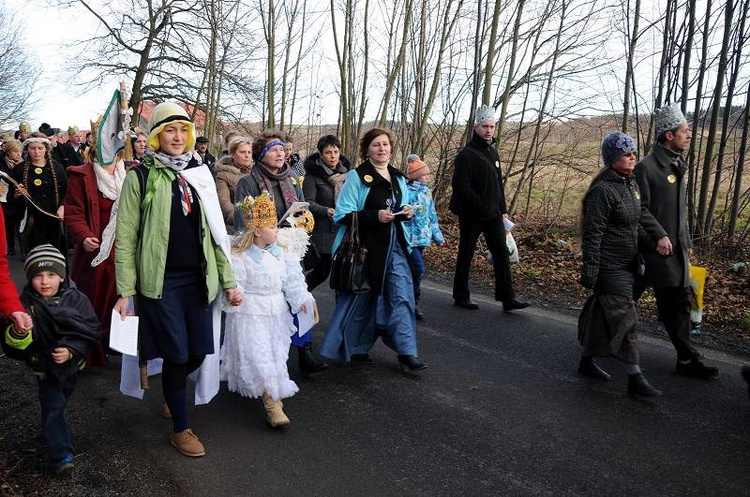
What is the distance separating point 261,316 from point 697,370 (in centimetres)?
353

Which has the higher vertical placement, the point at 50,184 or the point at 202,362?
the point at 50,184

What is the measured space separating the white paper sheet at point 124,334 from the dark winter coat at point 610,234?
324cm

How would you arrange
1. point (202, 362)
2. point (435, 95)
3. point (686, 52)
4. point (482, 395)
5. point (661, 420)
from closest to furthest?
point (202, 362) < point (661, 420) < point (482, 395) < point (686, 52) < point (435, 95)

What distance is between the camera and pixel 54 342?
136 inches

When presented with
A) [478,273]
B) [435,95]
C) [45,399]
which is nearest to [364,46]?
[435,95]

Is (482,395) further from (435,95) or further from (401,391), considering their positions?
(435,95)

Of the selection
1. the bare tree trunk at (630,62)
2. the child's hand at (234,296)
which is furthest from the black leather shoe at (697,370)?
the bare tree trunk at (630,62)

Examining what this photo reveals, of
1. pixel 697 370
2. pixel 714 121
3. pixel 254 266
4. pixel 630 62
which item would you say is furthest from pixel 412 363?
pixel 630 62

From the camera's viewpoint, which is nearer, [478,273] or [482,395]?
[482,395]

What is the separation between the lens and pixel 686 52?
8930mm

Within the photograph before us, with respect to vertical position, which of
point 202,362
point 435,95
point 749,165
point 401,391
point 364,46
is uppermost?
point 364,46

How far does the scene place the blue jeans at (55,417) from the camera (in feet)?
11.3

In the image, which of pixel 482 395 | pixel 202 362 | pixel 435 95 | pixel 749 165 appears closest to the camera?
pixel 202 362

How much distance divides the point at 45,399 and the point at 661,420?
392 centimetres
